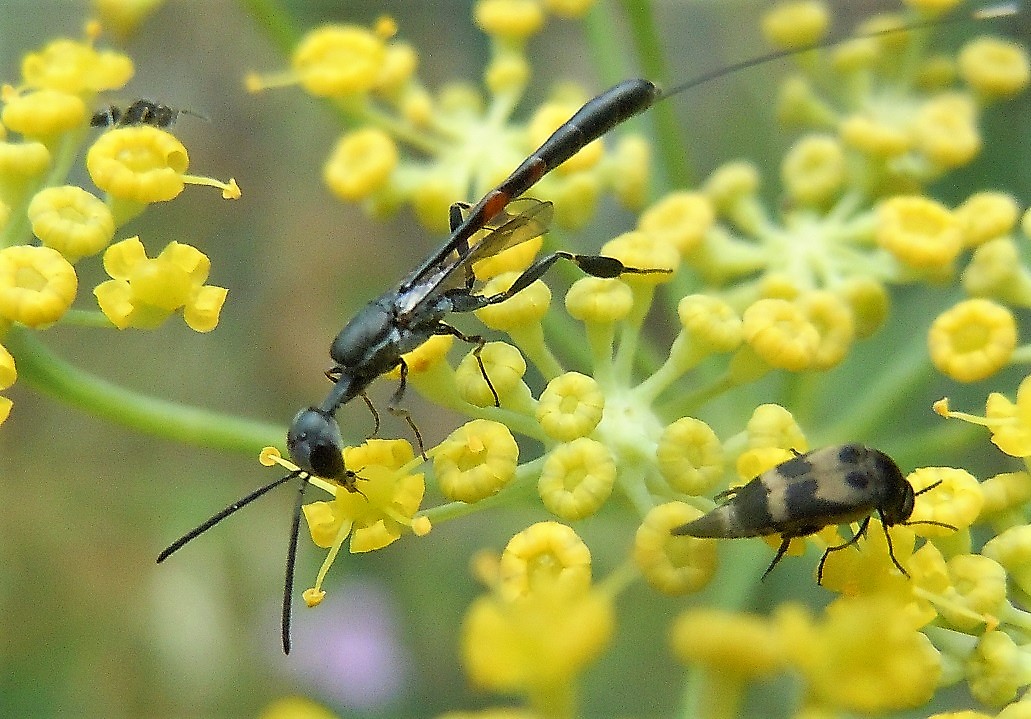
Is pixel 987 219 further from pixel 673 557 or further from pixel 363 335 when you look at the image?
pixel 363 335

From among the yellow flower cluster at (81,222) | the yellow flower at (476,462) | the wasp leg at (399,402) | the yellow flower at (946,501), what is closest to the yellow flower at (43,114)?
the yellow flower cluster at (81,222)

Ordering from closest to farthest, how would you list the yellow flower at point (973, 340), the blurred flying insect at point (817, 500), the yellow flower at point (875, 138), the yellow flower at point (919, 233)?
the blurred flying insect at point (817, 500), the yellow flower at point (973, 340), the yellow flower at point (919, 233), the yellow flower at point (875, 138)

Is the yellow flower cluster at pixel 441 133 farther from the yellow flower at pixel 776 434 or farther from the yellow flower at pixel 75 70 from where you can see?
the yellow flower at pixel 776 434

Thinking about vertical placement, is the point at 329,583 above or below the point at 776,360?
below

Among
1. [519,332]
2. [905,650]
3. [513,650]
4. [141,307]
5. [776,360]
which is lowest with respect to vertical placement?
[905,650]

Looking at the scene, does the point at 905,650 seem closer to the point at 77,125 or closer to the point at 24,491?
the point at 77,125

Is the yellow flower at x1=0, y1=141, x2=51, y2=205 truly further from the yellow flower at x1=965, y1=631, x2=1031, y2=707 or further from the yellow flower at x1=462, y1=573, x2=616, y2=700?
the yellow flower at x1=965, y1=631, x2=1031, y2=707

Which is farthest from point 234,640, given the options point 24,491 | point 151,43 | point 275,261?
point 151,43

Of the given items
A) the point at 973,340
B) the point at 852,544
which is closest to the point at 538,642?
the point at 852,544
